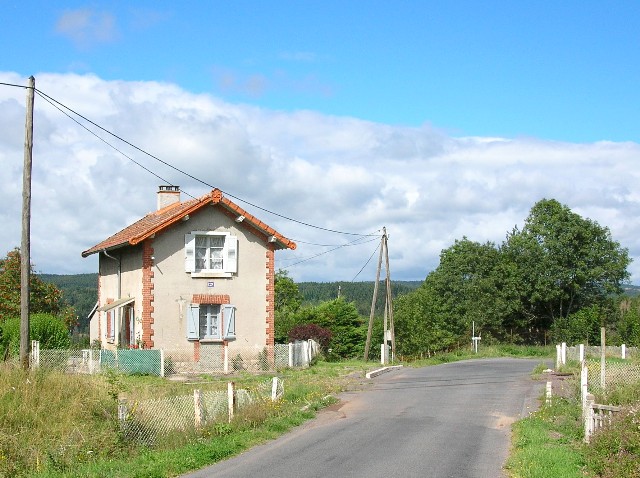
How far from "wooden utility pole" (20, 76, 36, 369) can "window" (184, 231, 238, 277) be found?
11.3m

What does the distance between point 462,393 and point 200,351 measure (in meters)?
11.2

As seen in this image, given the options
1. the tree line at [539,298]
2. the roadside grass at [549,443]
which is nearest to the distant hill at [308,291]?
the tree line at [539,298]

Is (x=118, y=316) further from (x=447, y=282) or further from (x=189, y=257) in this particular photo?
(x=447, y=282)

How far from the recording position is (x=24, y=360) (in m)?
17.6

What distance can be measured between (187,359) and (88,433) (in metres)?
16.2

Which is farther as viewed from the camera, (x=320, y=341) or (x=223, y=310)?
(x=320, y=341)

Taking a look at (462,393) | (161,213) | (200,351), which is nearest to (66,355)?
(200,351)

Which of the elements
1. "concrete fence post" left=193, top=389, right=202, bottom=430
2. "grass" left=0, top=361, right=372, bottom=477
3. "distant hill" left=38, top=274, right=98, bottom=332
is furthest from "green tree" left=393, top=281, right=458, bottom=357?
"distant hill" left=38, top=274, right=98, bottom=332

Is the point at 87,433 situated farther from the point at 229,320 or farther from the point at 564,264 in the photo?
the point at 564,264

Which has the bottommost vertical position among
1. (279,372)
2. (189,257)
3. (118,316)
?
(279,372)

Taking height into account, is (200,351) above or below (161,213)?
below

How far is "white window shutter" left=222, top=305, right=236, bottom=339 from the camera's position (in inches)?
1200

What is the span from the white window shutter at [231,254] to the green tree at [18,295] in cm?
1433

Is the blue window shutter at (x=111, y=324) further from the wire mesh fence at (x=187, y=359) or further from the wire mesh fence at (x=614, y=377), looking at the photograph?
the wire mesh fence at (x=614, y=377)
